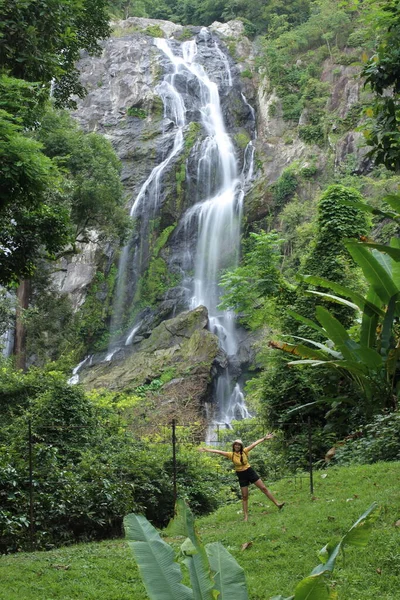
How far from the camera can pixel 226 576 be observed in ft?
6.88

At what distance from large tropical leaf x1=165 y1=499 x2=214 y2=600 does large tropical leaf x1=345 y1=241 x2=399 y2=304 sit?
7929 mm

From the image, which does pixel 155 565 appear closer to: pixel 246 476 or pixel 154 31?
pixel 246 476

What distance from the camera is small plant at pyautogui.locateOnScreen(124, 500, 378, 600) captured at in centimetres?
193

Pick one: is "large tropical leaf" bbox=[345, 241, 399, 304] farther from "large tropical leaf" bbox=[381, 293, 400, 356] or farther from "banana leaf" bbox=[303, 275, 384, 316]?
"banana leaf" bbox=[303, 275, 384, 316]

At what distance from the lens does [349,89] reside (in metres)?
33.3

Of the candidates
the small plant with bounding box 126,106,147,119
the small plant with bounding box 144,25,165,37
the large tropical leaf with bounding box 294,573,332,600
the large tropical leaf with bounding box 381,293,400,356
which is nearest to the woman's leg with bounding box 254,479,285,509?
the large tropical leaf with bounding box 381,293,400,356

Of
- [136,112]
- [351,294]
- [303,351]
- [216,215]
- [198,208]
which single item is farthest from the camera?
[136,112]

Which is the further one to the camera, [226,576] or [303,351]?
[303,351]

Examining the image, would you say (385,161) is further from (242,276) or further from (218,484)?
(242,276)

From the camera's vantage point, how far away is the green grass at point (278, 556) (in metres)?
5.08

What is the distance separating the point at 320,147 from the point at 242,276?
63.2 ft

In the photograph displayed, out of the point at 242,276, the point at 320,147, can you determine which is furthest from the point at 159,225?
the point at 242,276

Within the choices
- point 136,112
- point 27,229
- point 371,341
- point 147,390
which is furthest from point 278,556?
point 136,112

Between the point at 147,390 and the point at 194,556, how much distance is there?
2098 centimetres
